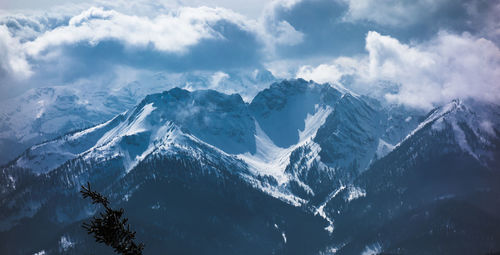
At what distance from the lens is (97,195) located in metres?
22.7

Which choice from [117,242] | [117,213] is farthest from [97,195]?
[117,242]

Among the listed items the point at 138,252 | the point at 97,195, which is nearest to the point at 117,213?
the point at 97,195

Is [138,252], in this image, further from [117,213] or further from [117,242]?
[117,213]

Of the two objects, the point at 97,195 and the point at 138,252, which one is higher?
the point at 97,195

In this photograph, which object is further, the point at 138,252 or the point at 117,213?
the point at 138,252

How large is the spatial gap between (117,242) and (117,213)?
75.3 inches

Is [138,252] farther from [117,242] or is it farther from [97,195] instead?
[97,195]

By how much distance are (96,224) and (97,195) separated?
205cm

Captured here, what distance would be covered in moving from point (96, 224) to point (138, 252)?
9.60 ft

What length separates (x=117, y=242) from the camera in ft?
77.2

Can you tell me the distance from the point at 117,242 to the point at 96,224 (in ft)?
5.14

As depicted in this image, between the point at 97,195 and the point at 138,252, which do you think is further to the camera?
the point at 138,252

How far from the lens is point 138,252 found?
2438 cm

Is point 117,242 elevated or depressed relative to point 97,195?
depressed
